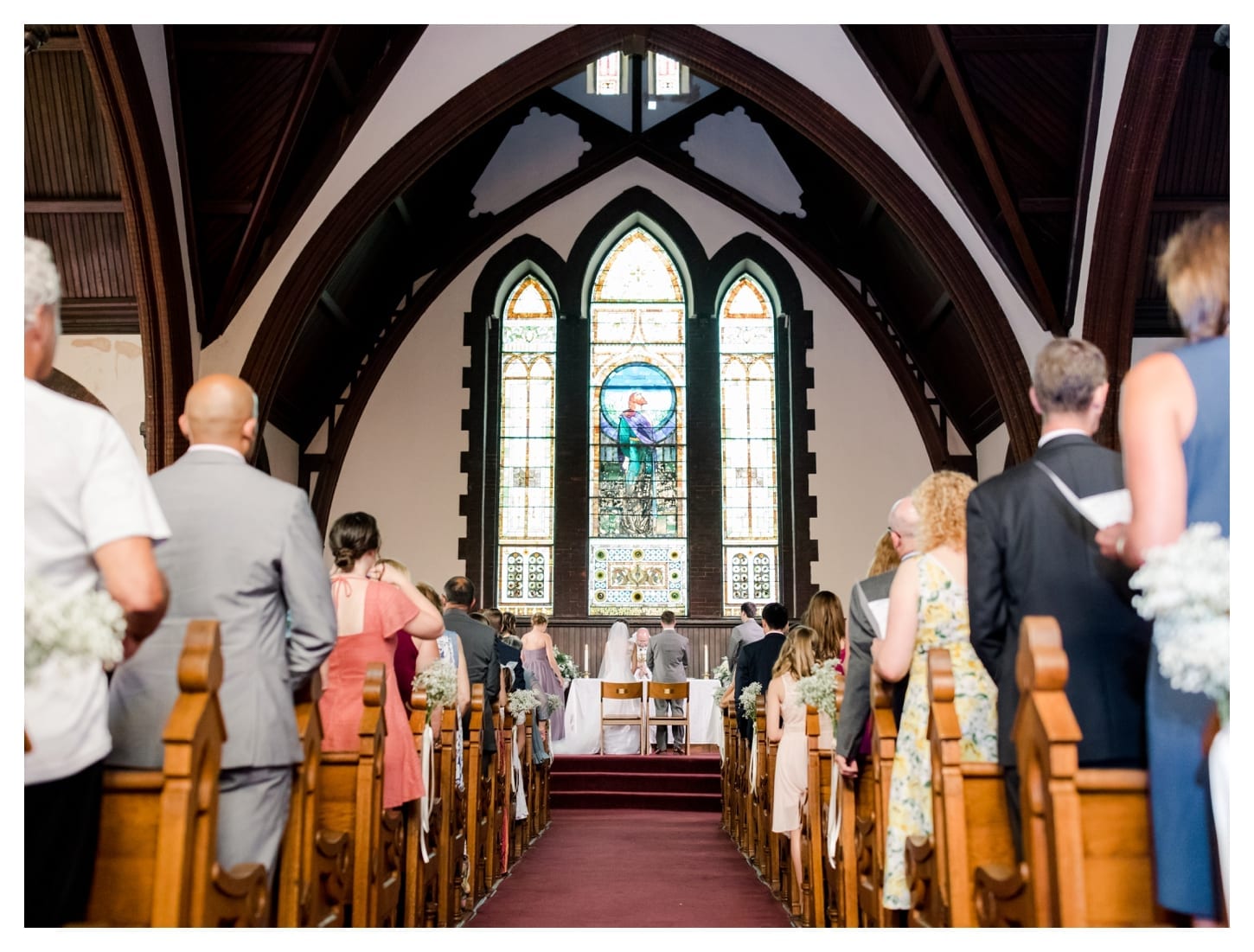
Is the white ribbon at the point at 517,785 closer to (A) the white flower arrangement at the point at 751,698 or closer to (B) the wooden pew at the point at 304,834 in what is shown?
(A) the white flower arrangement at the point at 751,698

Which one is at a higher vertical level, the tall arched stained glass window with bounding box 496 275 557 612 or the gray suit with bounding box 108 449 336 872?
the tall arched stained glass window with bounding box 496 275 557 612

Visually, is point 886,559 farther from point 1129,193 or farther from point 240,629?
point 1129,193

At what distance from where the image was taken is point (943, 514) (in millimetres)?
2816

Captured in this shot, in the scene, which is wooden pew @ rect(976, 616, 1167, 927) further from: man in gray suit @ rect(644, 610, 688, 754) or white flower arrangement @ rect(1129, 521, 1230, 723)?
man in gray suit @ rect(644, 610, 688, 754)

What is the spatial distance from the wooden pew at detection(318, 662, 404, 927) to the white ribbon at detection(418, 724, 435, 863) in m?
0.80

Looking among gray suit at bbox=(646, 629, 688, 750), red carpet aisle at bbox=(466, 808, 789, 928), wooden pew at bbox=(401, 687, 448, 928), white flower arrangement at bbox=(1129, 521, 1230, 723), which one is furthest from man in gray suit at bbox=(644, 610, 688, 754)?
white flower arrangement at bbox=(1129, 521, 1230, 723)

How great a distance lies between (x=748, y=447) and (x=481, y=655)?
721cm

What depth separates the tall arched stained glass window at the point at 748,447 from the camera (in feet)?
40.7

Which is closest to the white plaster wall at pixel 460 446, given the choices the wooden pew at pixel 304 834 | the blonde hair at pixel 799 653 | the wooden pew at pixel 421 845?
the blonde hair at pixel 799 653

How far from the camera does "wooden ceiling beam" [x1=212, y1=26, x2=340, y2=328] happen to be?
810cm

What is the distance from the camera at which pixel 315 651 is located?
93.8 inches
